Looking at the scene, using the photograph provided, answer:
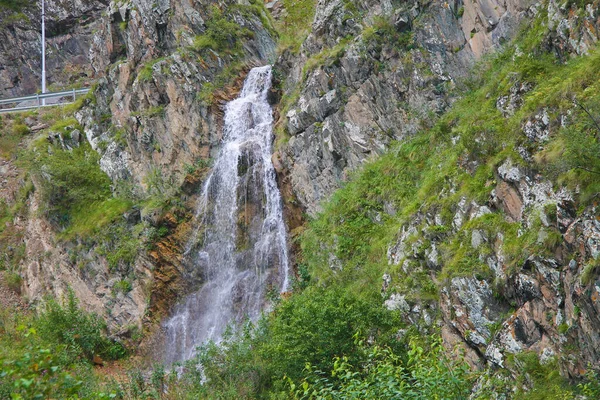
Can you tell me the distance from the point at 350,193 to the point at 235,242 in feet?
23.0

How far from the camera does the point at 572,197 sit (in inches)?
476

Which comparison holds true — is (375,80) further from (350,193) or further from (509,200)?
(509,200)

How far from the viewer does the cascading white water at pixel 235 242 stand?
25562 millimetres

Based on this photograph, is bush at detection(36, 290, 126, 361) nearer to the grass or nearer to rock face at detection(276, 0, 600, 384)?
the grass

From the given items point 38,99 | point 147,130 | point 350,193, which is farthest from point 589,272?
point 38,99

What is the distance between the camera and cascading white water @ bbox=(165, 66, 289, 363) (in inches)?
1006

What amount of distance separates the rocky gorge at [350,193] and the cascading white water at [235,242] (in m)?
0.36

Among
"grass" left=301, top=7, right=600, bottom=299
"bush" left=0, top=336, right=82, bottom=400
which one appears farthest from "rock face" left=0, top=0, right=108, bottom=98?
"bush" left=0, top=336, right=82, bottom=400

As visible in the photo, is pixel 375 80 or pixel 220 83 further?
pixel 220 83

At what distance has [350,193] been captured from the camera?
23.6m

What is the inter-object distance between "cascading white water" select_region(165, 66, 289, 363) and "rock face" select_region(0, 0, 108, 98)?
30840 millimetres

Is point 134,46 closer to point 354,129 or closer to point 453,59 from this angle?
point 354,129

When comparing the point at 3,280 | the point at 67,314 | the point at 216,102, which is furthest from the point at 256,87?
the point at 3,280

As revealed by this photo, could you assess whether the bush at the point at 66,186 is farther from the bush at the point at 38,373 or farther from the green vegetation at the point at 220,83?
the bush at the point at 38,373
